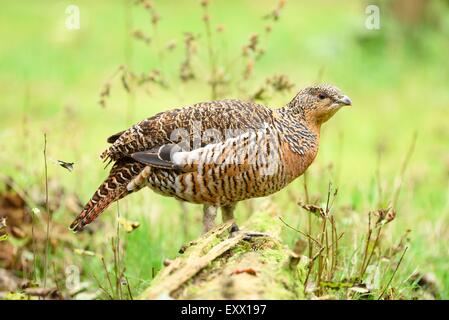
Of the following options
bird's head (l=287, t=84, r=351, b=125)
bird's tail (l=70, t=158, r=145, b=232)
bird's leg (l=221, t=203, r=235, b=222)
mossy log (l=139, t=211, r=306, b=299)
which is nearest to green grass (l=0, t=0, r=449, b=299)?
bird's leg (l=221, t=203, r=235, b=222)

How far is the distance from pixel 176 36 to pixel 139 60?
4.54 ft

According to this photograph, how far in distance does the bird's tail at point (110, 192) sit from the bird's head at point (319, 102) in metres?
1.02

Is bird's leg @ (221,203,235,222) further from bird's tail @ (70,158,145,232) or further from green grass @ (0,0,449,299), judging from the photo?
bird's tail @ (70,158,145,232)

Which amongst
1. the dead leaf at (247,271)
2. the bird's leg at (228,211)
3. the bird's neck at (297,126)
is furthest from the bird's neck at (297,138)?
the dead leaf at (247,271)

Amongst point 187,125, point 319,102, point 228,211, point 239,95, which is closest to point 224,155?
point 187,125

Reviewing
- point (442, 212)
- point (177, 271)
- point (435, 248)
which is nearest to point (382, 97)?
point (442, 212)

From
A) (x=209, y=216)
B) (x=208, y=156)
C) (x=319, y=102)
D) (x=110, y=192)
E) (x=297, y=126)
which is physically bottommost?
(x=209, y=216)

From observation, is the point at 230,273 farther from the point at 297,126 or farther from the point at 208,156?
the point at 297,126

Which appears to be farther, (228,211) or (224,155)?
(228,211)

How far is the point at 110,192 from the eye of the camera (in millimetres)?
4469

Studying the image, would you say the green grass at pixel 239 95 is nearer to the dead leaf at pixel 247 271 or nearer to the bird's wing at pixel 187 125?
the bird's wing at pixel 187 125

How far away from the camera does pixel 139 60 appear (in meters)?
12.3

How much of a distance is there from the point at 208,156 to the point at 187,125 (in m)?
0.24

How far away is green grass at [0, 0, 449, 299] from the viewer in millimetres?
5867
